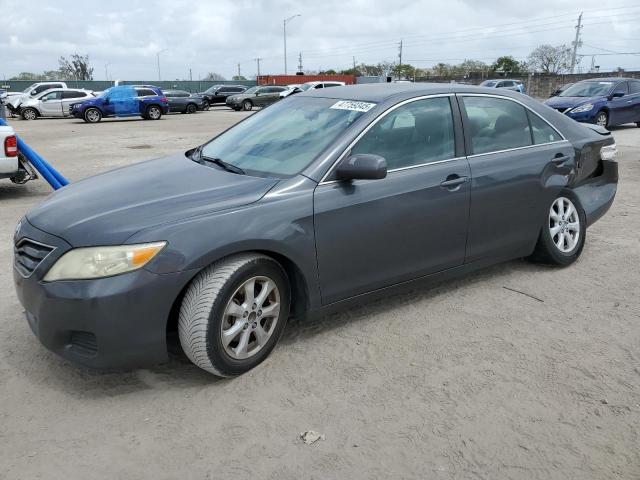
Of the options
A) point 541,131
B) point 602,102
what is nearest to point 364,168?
point 541,131

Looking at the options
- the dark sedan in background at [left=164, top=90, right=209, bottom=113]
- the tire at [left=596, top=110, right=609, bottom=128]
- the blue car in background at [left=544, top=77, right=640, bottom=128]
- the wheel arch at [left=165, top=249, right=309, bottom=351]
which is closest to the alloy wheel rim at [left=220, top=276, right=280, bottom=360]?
the wheel arch at [left=165, top=249, right=309, bottom=351]

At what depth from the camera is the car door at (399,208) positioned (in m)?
3.46

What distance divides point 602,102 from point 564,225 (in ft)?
43.4

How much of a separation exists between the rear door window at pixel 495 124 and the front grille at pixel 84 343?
2811mm

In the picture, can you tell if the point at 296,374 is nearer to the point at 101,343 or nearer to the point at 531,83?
the point at 101,343

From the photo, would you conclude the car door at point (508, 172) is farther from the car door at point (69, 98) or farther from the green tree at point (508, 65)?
the green tree at point (508, 65)

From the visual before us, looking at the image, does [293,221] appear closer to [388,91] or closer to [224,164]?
[224,164]

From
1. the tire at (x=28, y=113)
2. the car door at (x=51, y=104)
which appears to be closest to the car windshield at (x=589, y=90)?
the car door at (x=51, y=104)

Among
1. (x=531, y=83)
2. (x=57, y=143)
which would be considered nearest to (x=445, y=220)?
(x=57, y=143)

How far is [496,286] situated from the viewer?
15.0 ft

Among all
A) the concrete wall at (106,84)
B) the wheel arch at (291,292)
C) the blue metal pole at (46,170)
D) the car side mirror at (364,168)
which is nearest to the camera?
the wheel arch at (291,292)

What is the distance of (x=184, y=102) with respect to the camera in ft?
107

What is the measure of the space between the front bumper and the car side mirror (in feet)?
3.60

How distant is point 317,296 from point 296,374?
47 centimetres
